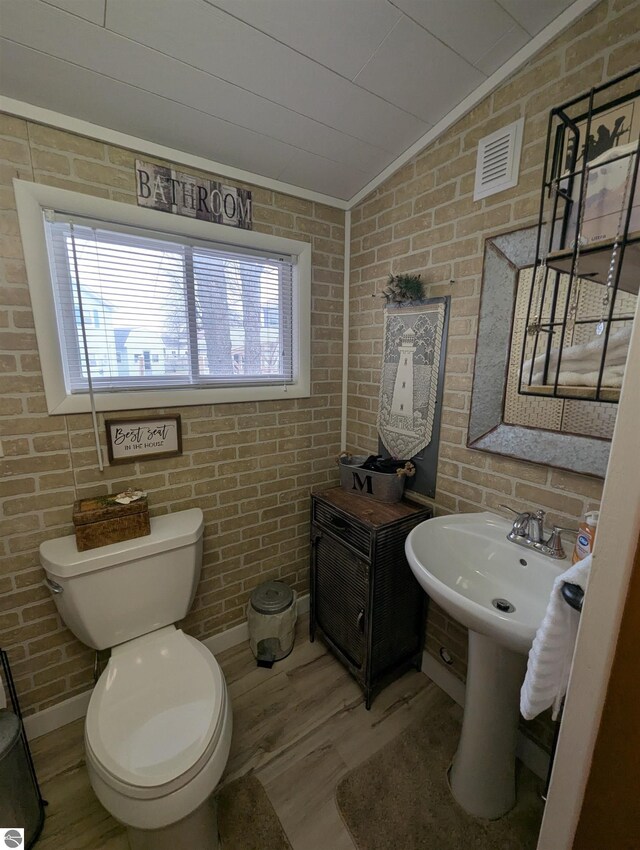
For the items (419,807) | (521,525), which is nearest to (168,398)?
(521,525)

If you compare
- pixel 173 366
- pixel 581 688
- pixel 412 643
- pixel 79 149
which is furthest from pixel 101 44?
pixel 412 643

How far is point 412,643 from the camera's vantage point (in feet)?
5.36

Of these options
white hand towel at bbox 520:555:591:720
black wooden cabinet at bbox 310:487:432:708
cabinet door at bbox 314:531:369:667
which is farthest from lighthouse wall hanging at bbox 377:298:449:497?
white hand towel at bbox 520:555:591:720

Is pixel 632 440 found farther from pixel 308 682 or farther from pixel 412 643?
pixel 308 682

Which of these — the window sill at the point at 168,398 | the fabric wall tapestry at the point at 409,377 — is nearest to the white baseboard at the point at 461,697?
the fabric wall tapestry at the point at 409,377

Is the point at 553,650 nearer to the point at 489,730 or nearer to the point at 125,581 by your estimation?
the point at 489,730

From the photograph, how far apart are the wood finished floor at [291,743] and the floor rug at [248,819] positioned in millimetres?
26

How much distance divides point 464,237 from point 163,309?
49.7 inches

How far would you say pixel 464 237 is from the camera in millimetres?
1332

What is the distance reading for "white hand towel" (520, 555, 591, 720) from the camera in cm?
65

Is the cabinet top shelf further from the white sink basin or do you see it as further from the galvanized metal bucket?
the white sink basin

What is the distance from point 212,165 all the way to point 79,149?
47 cm

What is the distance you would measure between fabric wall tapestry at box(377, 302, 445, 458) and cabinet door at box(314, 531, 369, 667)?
1.84 ft

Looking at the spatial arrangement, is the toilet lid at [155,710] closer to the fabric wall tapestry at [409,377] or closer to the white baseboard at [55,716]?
the white baseboard at [55,716]
